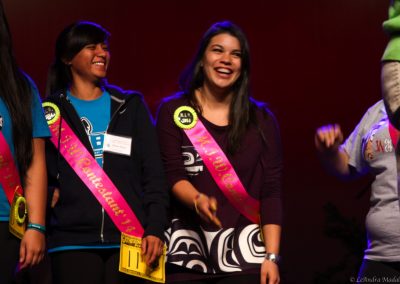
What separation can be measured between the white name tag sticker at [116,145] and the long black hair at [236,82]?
395mm

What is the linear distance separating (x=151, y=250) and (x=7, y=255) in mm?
649

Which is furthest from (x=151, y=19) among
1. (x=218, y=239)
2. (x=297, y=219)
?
(x=218, y=239)

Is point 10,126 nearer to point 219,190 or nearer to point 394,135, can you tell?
point 219,190

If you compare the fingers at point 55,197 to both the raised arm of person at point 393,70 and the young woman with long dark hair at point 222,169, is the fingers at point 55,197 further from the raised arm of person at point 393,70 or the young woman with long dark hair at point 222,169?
the raised arm of person at point 393,70

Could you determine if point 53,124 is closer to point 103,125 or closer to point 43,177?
point 103,125

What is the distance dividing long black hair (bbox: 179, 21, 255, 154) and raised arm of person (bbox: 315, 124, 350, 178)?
1.28ft

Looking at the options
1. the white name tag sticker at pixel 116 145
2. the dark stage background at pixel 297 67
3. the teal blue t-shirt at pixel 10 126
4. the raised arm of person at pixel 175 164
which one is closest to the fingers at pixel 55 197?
the white name tag sticker at pixel 116 145

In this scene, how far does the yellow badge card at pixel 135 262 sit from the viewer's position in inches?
108

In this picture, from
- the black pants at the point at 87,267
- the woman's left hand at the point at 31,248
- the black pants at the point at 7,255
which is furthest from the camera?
the black pants at the point at 87,267

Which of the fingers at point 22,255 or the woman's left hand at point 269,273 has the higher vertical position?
the fingers at point 22,255

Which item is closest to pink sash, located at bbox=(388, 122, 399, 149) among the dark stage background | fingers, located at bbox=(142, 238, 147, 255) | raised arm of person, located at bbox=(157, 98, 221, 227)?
raised arm of person, located at bbox=(157, 98, 221, 227)

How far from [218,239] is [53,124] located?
2.71ft

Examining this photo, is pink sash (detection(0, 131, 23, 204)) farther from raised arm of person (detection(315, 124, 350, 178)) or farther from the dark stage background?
the dark stage background

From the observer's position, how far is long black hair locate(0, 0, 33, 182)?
248 centimetres
